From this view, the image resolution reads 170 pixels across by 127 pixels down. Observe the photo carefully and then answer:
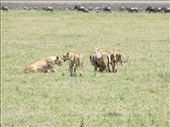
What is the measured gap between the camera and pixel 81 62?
17.6m

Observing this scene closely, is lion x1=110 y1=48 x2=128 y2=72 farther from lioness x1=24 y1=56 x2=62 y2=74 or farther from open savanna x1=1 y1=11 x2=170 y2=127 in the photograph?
lioness x1=24 y1=56 x2=62 y2=74

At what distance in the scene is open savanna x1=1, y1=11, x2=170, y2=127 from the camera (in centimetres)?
1195

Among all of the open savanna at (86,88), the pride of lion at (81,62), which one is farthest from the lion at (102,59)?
the open savanna at (86,88)

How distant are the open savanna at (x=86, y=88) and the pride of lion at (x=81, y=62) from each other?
260mm

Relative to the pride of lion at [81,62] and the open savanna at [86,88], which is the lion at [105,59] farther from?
the open savanna at [86,88]

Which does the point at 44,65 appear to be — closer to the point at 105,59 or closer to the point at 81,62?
the point at 81,62

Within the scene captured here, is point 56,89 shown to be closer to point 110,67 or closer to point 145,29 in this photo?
point 110,67

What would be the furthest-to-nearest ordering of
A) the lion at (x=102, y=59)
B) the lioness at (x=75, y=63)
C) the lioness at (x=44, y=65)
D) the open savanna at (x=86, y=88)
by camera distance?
the lioness at (x=44, y=65) < the lion at (x=102, y=59) < the lioness at (x=75, y=63) < the open savanna at (x=86, y=88)

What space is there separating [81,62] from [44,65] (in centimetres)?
137

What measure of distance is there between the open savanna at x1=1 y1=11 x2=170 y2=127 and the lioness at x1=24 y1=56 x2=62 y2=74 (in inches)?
11.0

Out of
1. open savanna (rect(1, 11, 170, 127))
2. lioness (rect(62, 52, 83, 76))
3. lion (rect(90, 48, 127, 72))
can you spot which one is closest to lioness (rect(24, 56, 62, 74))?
open savanna (rect(1, 11, 170, 127))

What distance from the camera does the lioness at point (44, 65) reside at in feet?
59.7

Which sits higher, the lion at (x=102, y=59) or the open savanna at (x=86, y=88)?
the lion at (x=102, y=59)

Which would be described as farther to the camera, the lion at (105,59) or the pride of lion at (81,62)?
the lion at (105,59)
